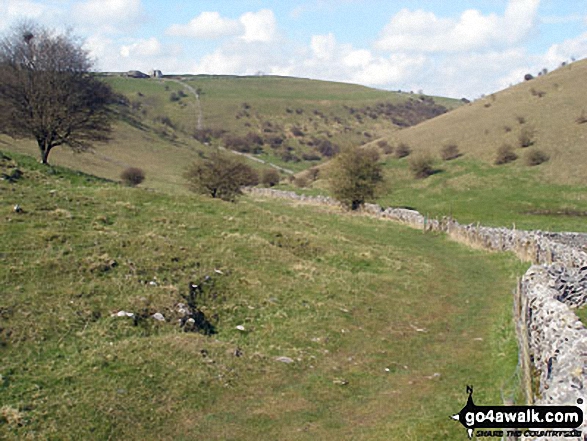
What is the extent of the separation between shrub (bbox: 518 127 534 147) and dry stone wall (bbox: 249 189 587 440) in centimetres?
3942

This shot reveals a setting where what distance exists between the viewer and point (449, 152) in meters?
76.7

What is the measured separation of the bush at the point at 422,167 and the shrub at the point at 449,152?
11.3ft

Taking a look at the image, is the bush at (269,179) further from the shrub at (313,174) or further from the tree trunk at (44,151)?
the tree trunk at (44,151)

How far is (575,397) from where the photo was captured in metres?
7.13

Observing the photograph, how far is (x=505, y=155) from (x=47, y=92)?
5321 centimetres

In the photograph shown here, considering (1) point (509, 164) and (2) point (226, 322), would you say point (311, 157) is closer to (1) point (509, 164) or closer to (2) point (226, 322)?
(1) point (509, 164)

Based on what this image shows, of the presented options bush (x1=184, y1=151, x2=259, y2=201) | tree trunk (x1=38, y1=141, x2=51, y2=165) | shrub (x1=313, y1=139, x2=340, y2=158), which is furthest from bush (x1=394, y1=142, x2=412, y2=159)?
shrub (x1=313, y1=139, x2=340, y2=158)

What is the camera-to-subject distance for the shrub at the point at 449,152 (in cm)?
7606

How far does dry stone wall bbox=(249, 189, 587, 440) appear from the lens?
7.98 metres

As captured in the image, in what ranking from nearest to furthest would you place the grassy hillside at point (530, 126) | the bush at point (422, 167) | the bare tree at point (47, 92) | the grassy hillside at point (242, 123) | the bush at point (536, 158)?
the bare tree at point (47, 92)
the grassy hillside at point (530, 126)
the bush at point (536, 158)
the bush at point (422, 167)
the grassy hillside at point (242, 123)

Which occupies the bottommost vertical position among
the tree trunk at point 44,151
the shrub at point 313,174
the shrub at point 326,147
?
the shrub at point 313,174

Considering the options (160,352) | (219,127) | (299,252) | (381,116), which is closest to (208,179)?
(299,252)

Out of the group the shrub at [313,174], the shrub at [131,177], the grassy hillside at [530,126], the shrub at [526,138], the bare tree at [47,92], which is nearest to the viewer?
the bare tree at [47,92]

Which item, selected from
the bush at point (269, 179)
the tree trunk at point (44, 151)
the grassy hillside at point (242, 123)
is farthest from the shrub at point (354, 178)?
the grassy hillside at point (242, 123)
